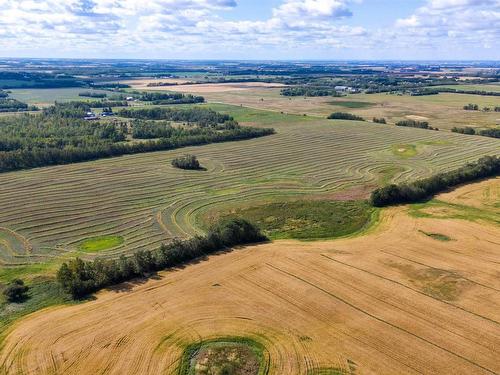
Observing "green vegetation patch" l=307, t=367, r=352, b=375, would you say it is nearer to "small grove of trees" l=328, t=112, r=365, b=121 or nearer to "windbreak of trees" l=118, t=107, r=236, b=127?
"windbreak of trees" l=118, t=107, r=236, b=127

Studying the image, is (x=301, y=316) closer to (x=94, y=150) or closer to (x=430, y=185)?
(x=430, y=185)

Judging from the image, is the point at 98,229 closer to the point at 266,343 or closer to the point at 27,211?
the point at 27,211

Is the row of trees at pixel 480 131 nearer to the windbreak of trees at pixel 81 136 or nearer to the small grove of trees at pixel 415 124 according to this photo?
the small grove of trees at pixel 415 124

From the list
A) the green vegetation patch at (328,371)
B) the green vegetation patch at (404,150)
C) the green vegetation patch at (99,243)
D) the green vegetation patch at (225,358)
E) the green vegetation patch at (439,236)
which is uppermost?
the green vegetation patch at (328,371)

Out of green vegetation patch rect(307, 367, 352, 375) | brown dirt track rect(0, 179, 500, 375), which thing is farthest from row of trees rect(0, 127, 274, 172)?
green vegetation patch rect(307, 367, 352, 375)

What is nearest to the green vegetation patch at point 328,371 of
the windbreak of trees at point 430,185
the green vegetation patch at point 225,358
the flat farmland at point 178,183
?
the green vegetation patch at point 225,358

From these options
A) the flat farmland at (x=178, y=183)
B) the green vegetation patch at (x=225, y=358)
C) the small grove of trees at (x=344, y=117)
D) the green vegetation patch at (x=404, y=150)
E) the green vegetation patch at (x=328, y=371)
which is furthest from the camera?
the small grove of trees at (x=344, y=117)

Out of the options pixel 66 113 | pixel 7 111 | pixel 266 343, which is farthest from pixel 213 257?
pixel 7 111
